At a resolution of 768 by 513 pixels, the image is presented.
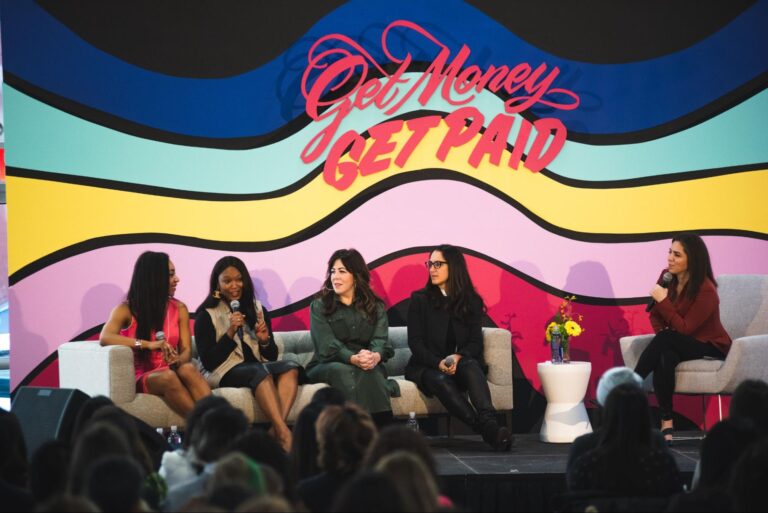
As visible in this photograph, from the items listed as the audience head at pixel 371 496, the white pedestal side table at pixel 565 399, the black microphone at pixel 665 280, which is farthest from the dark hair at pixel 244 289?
the audience head at pixel 371 496

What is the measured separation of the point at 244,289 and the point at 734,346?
9.48 ft

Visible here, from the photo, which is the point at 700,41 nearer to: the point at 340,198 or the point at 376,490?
the point at 340,198

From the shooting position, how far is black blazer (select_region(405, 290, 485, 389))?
6270 mm

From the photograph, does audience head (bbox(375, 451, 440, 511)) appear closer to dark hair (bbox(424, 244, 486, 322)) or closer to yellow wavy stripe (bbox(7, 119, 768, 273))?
dark hair (bbox(424, 244, 486, 322))

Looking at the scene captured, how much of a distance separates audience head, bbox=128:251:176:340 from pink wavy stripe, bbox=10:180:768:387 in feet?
2.64

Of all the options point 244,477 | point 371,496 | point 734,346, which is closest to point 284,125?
point 734,346

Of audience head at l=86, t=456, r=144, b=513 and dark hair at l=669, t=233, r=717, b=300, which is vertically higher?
dark hair at l=669, t=233, r=717, b=300

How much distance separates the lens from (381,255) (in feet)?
22.8

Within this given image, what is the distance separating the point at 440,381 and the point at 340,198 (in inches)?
60.5

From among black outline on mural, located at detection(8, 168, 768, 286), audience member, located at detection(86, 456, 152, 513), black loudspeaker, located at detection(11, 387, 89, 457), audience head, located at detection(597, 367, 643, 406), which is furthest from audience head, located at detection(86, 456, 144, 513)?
black outline on mural, located at detection(8, 168, 768, 286)

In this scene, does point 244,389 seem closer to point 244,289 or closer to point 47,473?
point 244,289

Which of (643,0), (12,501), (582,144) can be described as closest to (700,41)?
(643,0)

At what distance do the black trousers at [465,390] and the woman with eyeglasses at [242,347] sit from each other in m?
0.80

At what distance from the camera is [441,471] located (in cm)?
519
